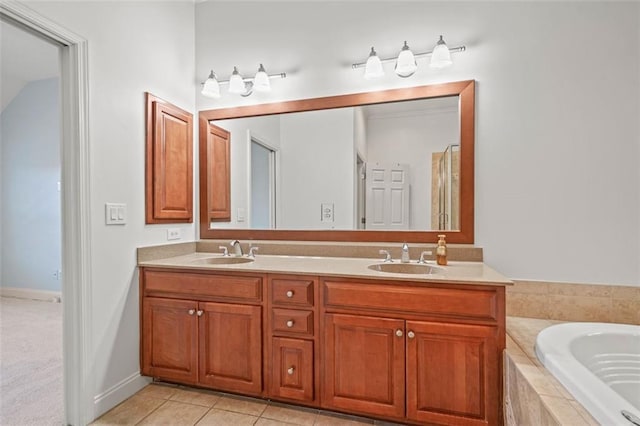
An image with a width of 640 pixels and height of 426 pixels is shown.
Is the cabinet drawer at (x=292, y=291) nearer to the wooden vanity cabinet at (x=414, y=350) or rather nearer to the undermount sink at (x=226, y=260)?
the wooden vanity cabinet at (x=414, y=350)

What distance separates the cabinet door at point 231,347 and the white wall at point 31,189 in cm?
330

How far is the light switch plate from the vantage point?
5.85ft

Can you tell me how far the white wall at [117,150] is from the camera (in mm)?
1702

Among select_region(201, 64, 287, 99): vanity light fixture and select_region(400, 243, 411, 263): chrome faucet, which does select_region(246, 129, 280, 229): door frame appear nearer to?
select_region(201, 64, 287, 99): vanity light fixture

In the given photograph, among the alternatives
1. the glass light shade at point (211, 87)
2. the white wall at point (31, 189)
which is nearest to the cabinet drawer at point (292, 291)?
the glass light shade at point (211, 87)

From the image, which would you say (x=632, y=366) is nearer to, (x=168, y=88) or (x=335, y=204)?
(x=335, y=204)

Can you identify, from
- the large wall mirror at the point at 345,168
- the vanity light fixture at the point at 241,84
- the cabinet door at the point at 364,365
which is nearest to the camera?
the cabinet door at the point at 364,365

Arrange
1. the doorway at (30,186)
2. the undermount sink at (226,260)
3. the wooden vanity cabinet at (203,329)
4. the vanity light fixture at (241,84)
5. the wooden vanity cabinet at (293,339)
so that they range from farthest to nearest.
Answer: the doorway at (30,186) → the vanity light fixture at (241,84) → the undermount sink at (226,260) → the wooden vanity cabinet at (203,329) → the wooden vanity cabinet at (293,339)

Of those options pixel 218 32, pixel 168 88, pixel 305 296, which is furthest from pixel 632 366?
pixel 218 32

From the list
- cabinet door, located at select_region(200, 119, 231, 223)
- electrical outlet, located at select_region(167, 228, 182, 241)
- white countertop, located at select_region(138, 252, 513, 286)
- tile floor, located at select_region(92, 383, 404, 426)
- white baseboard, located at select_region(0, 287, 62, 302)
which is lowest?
tile floor, located at select_region(92, 383, 404, 426)

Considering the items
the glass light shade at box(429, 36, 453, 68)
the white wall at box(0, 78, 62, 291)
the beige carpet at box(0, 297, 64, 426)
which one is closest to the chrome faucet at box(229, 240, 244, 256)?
the beige carpet at box(0, 297, 64, 426)

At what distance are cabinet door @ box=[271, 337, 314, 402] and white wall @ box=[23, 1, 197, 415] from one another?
3.07 feet

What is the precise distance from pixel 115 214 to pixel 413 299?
5.61 feet

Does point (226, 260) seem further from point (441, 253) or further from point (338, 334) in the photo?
point (441, 253)
